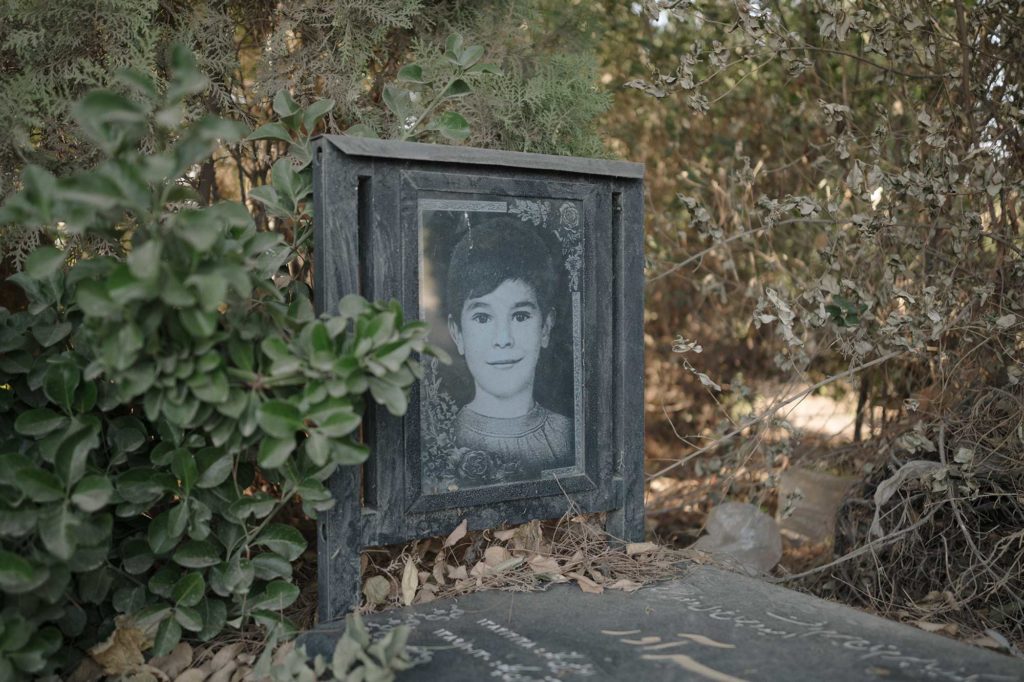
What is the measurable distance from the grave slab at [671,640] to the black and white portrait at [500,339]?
0.36 meters

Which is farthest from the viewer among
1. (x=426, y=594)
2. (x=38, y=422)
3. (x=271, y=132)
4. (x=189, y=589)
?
(x=426, y=594)

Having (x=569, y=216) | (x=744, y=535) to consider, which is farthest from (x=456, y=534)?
(x=744, y=535)

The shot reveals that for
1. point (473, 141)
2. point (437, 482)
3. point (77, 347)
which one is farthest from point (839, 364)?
point (77, 347)

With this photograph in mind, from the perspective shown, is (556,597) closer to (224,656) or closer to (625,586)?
(625,586)

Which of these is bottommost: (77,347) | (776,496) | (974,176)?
(776,496)

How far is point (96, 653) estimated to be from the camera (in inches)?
75.7

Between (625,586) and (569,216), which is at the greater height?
(569,216)

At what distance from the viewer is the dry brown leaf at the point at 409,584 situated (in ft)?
7.18

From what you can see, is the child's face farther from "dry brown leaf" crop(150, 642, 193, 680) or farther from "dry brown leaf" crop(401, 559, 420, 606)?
"dry brown leaf" crop(150, 642, 193, 680)

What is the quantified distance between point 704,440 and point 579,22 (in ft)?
7.98

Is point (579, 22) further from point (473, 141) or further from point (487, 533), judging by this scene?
point (487, 533)

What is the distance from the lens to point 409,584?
2.21 meters

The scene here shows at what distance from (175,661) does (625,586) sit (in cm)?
107

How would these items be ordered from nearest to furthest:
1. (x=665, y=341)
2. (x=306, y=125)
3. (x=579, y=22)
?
(x=306, y=125) → (x=579, y=22) → (x=665, y=341)
